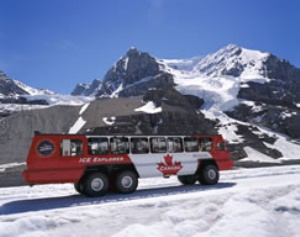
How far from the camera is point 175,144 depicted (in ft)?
54.9

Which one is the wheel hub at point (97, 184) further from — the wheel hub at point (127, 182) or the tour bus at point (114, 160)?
the wheel hub at point (127, 182)

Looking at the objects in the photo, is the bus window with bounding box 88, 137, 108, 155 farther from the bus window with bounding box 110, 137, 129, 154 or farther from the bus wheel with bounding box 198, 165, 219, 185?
the bus wheel with bounding box 198, 165, 219, 185

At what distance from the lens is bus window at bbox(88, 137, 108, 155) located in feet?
46.5

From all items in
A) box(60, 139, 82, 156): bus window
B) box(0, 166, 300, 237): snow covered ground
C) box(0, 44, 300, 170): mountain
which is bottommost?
box(0, 166, 300, 237): snow covered ground

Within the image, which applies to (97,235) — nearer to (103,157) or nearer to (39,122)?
(103,157)

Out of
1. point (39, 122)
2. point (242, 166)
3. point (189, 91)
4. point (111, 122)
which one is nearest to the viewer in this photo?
point (242, 166)

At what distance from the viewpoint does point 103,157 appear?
14312 mm

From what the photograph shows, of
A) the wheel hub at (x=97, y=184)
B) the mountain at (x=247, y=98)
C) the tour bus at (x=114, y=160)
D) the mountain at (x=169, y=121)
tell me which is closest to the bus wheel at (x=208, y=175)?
the tour bus at (x=114, y=160)

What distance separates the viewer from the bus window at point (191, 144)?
1714 centimetres

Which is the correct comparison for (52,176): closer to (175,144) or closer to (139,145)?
(139,145)

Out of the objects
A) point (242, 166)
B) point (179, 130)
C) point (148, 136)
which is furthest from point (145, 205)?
point (179, 130)

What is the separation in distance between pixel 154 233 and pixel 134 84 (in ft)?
574

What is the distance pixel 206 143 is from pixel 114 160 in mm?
5881

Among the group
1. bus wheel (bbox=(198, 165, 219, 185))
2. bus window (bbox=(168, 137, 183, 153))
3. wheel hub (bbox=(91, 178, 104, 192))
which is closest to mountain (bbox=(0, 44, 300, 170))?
bus wheel (bbox=(198, 165, 219, 185))
